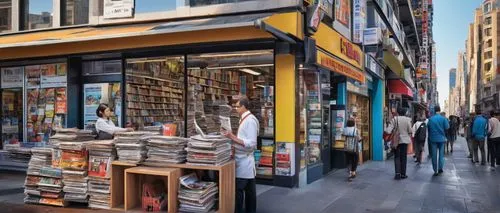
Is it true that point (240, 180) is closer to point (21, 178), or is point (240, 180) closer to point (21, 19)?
point (21, 178)

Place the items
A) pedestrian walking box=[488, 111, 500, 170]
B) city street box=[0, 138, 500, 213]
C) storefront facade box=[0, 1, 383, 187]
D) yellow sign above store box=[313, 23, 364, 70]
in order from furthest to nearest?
pedestrian walking box=[488, 111, 500, 170] → yellow sign above store box=[313, 23, 364, 70] → storefront facade box=[0, 1, 383, 187] → city street box=[0, 138, 500, 213]

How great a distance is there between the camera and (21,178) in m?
10.2

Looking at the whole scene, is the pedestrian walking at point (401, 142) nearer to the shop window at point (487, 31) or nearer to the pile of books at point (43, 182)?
the pile of books at point (43, 182)

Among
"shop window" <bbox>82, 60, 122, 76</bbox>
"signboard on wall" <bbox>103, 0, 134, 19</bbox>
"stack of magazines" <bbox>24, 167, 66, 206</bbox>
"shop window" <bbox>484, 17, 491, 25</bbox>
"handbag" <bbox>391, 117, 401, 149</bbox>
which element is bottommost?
"stack of magazines" <bbox>24, 167, 66, 206</bbox>

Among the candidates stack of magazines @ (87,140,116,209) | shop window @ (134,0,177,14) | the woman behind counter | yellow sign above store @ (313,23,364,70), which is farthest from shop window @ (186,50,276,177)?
stack of magazines @ (87,140,116,209)

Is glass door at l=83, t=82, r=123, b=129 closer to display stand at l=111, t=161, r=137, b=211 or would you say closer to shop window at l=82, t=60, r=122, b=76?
shop window at l=82, t=60, r=122, b=76

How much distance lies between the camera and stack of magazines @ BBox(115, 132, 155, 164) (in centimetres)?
651

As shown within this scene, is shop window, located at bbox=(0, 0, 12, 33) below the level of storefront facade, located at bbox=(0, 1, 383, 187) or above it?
above

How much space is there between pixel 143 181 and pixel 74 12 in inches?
267

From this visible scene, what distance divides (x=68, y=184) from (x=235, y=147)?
8.98ft

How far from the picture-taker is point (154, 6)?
33.7 ft

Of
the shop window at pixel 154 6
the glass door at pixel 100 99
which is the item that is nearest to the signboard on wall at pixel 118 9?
the shop window at pixel 154 6

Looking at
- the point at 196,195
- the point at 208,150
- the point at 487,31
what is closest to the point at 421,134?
the point at 208,150

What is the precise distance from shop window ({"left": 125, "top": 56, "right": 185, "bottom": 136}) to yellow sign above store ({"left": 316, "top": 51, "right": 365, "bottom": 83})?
120 inches
